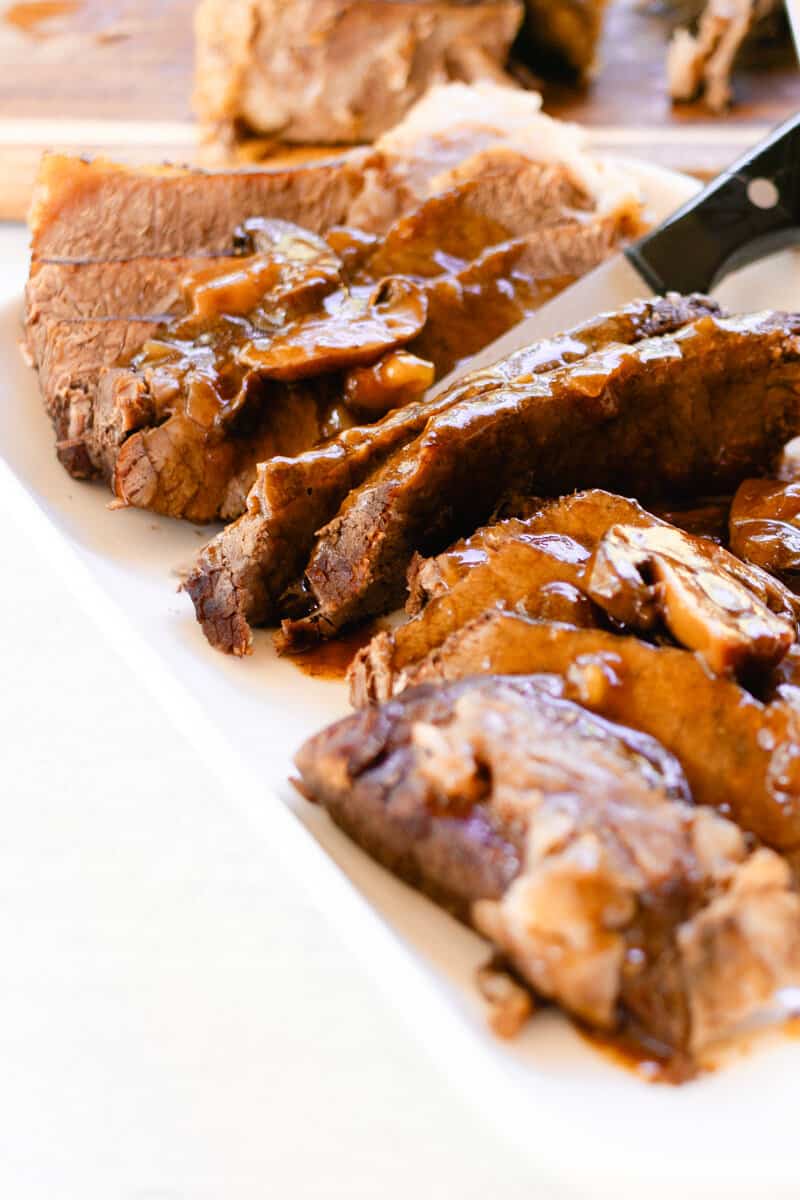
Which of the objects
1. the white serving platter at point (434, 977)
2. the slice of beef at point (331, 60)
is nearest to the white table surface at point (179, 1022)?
the white serving platter at point (434, 977)

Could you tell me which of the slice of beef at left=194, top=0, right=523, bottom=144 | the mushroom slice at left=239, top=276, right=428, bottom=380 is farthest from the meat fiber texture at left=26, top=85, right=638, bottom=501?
the slice of beef at left=194, top=0, right=523, bottom=144

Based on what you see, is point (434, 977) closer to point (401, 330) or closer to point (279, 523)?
point (279, 523)

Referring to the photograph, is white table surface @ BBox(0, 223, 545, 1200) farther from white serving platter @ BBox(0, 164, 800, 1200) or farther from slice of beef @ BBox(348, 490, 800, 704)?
slice of beef @ BBox(348, 490, 800, 704)

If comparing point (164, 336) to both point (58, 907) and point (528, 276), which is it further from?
point (58, 907)

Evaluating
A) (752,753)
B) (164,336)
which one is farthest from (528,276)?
(752,753)

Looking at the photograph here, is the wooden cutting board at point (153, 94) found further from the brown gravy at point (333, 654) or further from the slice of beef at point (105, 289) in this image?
the brown gravy at point (333, 654)

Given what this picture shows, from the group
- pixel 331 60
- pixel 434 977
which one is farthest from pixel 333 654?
pixel 331 60
